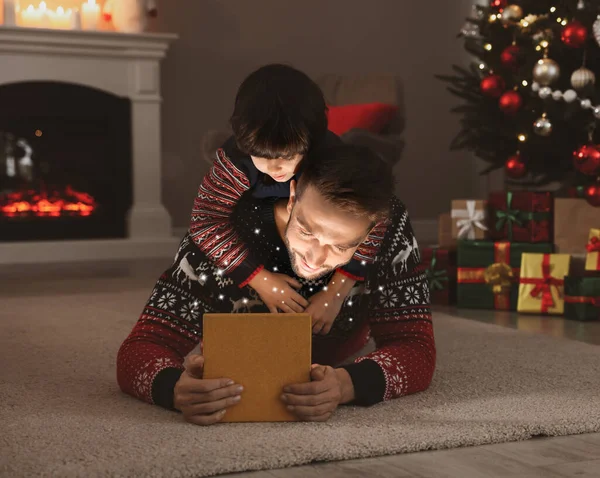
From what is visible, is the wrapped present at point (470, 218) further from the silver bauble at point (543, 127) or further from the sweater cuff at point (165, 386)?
the sweater cuff at point (165, 386)

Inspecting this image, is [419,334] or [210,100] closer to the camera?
[419,334]

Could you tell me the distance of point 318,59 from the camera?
4.81 meters

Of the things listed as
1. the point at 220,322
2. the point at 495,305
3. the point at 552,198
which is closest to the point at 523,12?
the point at 552,198

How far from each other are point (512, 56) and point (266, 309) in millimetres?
1598

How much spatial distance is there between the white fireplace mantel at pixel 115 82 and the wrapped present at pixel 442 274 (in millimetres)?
1785

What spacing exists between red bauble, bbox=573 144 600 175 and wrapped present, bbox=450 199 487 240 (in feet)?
1.07

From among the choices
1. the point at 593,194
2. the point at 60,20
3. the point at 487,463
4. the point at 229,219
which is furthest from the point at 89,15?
the point at 487,463

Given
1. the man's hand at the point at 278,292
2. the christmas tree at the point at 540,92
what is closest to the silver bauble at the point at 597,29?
the christmas tree at the point at 540,92

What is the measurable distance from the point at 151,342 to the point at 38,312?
1.11 metres

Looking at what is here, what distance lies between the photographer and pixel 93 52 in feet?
13.8

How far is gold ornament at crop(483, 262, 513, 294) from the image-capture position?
8.76 ft

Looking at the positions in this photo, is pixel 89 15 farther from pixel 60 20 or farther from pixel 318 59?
pixel 318 59

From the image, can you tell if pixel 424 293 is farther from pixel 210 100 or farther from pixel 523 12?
pixel 210 100

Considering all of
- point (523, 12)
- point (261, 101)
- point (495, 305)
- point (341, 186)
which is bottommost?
point (495, 305)
